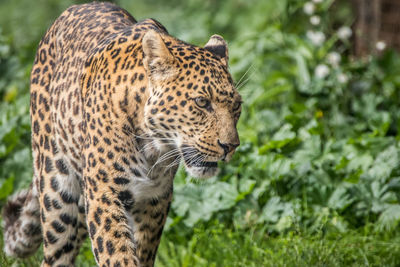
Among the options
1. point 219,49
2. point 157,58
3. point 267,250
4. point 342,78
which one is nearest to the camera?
point 157,58

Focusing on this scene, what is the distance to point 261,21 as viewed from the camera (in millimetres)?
10398

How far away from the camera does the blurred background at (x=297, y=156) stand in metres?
5.72

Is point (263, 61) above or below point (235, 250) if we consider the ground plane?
above

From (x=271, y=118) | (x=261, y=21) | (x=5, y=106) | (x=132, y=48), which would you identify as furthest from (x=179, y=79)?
(x=261, y=21)

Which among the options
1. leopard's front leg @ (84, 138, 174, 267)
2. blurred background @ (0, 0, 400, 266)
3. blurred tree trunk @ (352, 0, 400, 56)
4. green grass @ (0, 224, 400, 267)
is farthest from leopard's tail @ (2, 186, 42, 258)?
blurred tree trunk @ (352, 0, 400, 56)

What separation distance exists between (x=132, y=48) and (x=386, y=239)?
9.72ft

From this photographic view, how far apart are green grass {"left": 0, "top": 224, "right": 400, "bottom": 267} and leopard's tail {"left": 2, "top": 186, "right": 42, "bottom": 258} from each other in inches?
6.0

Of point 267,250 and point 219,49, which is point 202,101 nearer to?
point 219,49

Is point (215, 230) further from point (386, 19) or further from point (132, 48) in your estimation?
point (386, 19)

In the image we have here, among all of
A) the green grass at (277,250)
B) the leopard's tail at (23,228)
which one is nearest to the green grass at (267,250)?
the green grass at (277,250)

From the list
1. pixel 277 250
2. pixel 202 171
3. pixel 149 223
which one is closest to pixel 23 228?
pixel 149 223

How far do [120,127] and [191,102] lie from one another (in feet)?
1.60

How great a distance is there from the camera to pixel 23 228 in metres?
5.31

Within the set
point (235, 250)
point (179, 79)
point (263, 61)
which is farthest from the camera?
point (263, 61)
